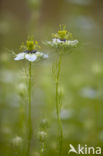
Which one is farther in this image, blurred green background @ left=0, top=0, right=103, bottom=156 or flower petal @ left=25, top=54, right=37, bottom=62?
blurred green background @ left=0, top=0, right=103, bottom=156

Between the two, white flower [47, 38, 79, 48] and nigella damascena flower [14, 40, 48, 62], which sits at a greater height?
white flower [47, 38, 79, 48]

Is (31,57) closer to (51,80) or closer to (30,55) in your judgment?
(30,55)

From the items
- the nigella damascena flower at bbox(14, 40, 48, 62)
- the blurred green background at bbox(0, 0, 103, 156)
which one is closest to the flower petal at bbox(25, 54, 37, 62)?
the nigella damascena flower at bbox(14, 40, 48, 62)

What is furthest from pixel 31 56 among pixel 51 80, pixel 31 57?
pixel 51 80

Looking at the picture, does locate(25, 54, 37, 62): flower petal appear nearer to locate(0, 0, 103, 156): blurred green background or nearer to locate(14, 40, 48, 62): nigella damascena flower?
locate(14, 40, 48, 62): nigella damascena flower

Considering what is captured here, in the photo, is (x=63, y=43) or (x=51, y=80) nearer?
(x=63, y=43)

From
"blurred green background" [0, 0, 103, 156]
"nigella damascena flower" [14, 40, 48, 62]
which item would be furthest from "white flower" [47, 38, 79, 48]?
"blurred green background" [0, 0, 103, 156]

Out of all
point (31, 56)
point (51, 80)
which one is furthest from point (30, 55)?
point (51, 80)

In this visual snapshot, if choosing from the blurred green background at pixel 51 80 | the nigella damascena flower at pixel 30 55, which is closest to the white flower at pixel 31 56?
the nigella damascena flower at pixel 30 55

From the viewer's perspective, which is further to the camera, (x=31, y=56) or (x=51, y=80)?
(x=51, y=80)

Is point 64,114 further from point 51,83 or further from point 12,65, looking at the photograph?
point 12,65
